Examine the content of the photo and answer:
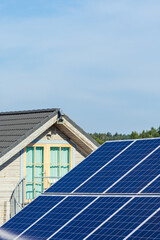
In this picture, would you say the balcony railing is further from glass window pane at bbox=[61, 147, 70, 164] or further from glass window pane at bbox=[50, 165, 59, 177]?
glass window pane at bbox=[61, 147, 70, 164]

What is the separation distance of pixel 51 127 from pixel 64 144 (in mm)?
975

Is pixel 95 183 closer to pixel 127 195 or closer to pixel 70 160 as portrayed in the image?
pixel 127 195

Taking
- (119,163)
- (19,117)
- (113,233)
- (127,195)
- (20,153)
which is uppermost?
(19,117)

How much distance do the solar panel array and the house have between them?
7.98 m

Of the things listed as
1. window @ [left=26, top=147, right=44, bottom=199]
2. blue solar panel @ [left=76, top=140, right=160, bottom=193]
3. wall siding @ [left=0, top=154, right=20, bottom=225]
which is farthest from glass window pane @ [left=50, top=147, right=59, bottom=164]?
blue solar panel @ [left=76, top=140, right=160, bottom=193]

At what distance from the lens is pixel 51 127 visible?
24094mm

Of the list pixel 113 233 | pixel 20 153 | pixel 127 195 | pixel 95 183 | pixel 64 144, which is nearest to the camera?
pixel 113 233

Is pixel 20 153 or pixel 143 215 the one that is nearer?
pixel 143 215

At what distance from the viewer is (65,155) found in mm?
24578

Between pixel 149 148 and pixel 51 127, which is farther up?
pixel 51 127

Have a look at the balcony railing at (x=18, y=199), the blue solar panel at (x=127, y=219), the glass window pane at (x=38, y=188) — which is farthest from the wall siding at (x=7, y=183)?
the blue solar panel at (x=127, y=219)

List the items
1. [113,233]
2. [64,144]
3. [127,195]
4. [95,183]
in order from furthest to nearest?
[64,144] → [95,183] → [127,195] → [113,233]

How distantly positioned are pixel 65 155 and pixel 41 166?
1.42 meters

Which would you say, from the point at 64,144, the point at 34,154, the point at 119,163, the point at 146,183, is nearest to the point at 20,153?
the point at 34,154
